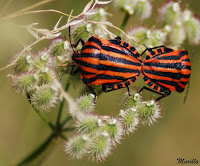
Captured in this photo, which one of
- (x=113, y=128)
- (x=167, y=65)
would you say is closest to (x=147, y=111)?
(x=113, y=128)

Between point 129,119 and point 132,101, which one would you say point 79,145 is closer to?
point 129,119

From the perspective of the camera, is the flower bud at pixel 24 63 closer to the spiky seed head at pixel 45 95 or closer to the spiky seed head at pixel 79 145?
the spiky seed head at pixel 45 95

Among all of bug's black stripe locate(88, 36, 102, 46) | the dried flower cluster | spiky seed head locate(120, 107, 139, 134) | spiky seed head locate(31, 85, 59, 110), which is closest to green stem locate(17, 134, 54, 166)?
the dried flower cluster

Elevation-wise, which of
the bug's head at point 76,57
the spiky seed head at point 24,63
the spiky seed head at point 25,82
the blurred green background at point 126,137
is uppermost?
the spiky seed head at point 24,63

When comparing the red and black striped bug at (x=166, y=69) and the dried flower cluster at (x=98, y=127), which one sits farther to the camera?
the red and black striped bug at (x=166, y=69)

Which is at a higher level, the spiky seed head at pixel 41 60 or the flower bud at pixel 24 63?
the flower bud at pixel 24 63

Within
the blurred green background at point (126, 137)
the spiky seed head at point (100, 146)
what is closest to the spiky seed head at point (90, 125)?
the spiky seed head at point (100, 146)

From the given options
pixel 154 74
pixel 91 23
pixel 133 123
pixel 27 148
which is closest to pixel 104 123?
pixel 133 123

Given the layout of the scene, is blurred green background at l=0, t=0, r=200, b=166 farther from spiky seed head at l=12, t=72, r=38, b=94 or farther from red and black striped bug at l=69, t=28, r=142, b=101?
spiky seed head at l=12, t=72, r=38, b=94
